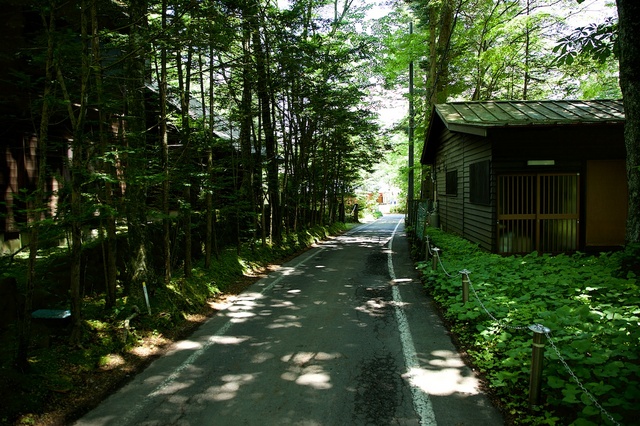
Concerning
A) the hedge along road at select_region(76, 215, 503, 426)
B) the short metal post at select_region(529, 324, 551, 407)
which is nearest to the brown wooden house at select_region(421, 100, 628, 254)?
the hedge along road at select_region(76, 215, 503, 426)

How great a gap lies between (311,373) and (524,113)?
32.1 feet

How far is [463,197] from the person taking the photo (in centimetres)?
1321

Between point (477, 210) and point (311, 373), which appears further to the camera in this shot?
point (477, 210)

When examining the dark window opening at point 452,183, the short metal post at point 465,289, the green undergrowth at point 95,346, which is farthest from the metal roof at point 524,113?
the green undergrowth at point 95,346

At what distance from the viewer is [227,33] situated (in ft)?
22.2

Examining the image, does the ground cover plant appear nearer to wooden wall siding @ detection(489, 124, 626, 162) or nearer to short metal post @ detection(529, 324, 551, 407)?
short metal post @ detection(529, 324, 551, 407)

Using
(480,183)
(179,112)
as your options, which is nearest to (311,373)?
(179,112)

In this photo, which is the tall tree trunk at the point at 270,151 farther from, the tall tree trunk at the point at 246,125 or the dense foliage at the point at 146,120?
the tall tree trunk at the point at 246,125

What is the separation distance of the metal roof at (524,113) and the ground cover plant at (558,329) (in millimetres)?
3251

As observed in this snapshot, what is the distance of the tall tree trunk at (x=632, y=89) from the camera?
7016mm

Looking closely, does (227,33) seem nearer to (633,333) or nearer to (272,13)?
Result: (272,13)

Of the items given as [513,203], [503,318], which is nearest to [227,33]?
[503,318]

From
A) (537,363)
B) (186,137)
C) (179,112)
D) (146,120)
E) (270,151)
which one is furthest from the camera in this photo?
(270,151)

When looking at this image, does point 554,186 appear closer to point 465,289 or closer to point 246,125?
point 465,289
